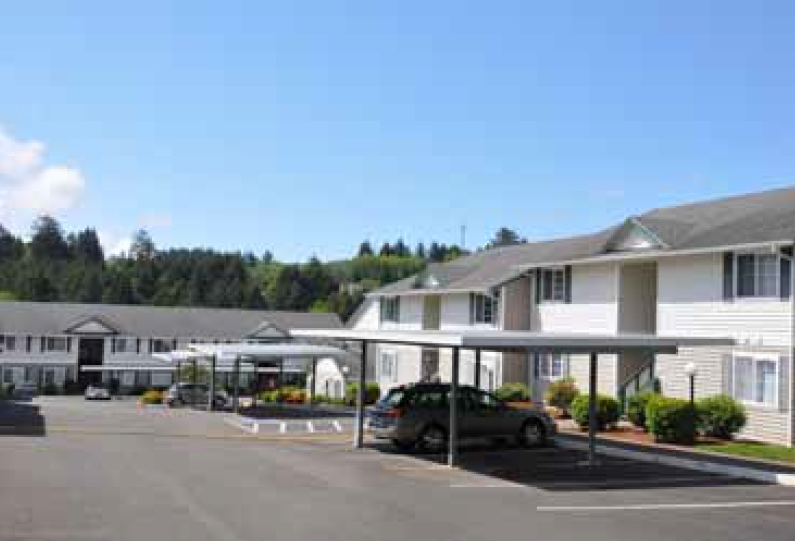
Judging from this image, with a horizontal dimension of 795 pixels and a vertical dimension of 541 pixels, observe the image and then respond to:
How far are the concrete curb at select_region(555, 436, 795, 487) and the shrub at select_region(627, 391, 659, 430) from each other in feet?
13.6

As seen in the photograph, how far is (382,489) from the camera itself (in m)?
15.3

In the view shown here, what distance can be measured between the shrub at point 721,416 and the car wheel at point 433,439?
25.3 feet

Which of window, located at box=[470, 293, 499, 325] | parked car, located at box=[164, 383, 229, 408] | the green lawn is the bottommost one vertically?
parked car, located at box=[164, 383, 229, 408]

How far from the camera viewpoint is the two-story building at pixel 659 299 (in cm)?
2436

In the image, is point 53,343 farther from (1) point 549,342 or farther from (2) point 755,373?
(1) point 549,342

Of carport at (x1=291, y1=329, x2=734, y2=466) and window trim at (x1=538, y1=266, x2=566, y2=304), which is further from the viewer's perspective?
window trim at (x1=538, y1=266, x2=566, y2=304)

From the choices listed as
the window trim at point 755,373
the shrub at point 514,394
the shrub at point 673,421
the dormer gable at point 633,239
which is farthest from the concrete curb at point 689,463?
the shrub at point 514,394

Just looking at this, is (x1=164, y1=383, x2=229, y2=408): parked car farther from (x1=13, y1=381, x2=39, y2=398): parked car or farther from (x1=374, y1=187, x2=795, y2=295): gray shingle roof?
(x1=13, y1=381, x2=39, y2=398): parked car

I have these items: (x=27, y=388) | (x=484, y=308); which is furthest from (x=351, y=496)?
(x=27, y=388)

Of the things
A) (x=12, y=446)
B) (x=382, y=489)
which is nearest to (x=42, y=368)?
(x=12, y=446)

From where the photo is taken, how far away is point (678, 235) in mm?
29469

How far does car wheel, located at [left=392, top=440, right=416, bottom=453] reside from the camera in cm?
2122

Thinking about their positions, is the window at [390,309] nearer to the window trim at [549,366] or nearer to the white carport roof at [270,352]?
the white carport roof at [270,352]

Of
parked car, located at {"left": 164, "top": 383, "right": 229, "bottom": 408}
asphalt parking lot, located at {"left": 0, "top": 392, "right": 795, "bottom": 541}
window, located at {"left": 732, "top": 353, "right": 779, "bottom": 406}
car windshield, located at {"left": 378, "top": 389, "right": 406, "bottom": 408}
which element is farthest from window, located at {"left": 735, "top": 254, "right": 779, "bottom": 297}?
parked car, located at {"left": 164, "top": 383, "right": 229, "bottom": 408}
